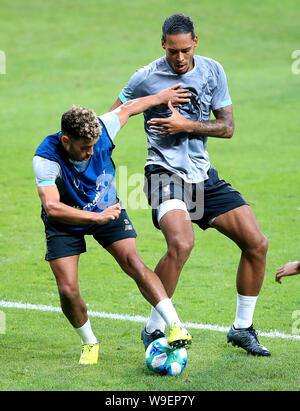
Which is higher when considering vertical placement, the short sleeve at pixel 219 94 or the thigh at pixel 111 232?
the short sleeve at pixel 219 94

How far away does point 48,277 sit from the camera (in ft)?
33.4

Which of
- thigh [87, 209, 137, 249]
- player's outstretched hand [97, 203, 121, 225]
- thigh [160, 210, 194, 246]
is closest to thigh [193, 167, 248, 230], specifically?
thigh [160, 210, 194, 246]

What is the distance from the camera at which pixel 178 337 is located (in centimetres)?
649

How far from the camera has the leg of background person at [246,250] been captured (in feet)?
24.1

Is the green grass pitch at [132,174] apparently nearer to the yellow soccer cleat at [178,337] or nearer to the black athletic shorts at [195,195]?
the yellow soccer cleat at [178,337]

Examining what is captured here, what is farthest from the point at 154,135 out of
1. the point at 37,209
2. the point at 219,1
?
the point at 219,1

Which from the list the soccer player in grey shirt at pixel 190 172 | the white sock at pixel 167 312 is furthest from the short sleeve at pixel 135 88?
the white sock at pixel 167 312

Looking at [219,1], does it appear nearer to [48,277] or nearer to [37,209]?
[37,209]

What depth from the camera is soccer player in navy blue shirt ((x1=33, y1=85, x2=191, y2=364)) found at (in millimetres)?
6617

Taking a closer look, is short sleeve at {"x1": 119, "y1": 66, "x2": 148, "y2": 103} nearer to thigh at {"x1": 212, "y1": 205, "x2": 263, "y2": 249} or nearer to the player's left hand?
the player's left hand

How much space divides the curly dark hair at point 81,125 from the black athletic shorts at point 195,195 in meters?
1.03

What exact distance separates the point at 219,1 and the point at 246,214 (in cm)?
2548

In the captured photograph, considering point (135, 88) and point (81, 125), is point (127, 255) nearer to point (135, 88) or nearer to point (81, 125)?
point (81, 125)

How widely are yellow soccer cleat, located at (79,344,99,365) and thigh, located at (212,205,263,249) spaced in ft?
5.00
